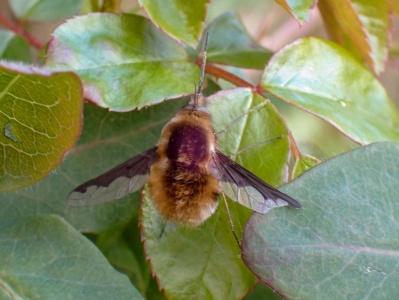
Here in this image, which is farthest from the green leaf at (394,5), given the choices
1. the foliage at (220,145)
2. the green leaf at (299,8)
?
the green leaf at (299,8)

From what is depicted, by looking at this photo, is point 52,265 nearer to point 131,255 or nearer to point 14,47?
point 131,255

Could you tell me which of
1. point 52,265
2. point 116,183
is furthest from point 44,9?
point 52,265

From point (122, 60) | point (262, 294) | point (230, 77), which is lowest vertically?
point (262, 294)

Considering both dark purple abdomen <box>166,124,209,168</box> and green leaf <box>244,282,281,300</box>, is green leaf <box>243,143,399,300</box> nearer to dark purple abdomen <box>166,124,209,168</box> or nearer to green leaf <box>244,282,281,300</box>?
dark purple abdomen <box>166,124,209,168</box>

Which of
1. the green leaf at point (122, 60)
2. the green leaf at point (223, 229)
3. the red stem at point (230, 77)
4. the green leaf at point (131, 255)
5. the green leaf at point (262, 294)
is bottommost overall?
the green leaf at point (262, 294)

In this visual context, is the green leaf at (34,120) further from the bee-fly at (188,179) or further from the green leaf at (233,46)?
the green leaf at (233,46)

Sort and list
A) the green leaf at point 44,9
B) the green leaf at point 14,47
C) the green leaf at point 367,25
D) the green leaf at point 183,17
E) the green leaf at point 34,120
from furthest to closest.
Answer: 1. the green leaf at point 44,9
2. the green leaf at point 14,47
3. the green leaf at point 367,25
4. the green leaf at point 183,17
5. the green leaf at point 34,120

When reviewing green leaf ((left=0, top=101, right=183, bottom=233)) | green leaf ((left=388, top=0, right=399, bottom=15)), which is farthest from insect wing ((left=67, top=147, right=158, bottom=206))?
green leaf ((left=388, top=0, right=399, bottom=15))
